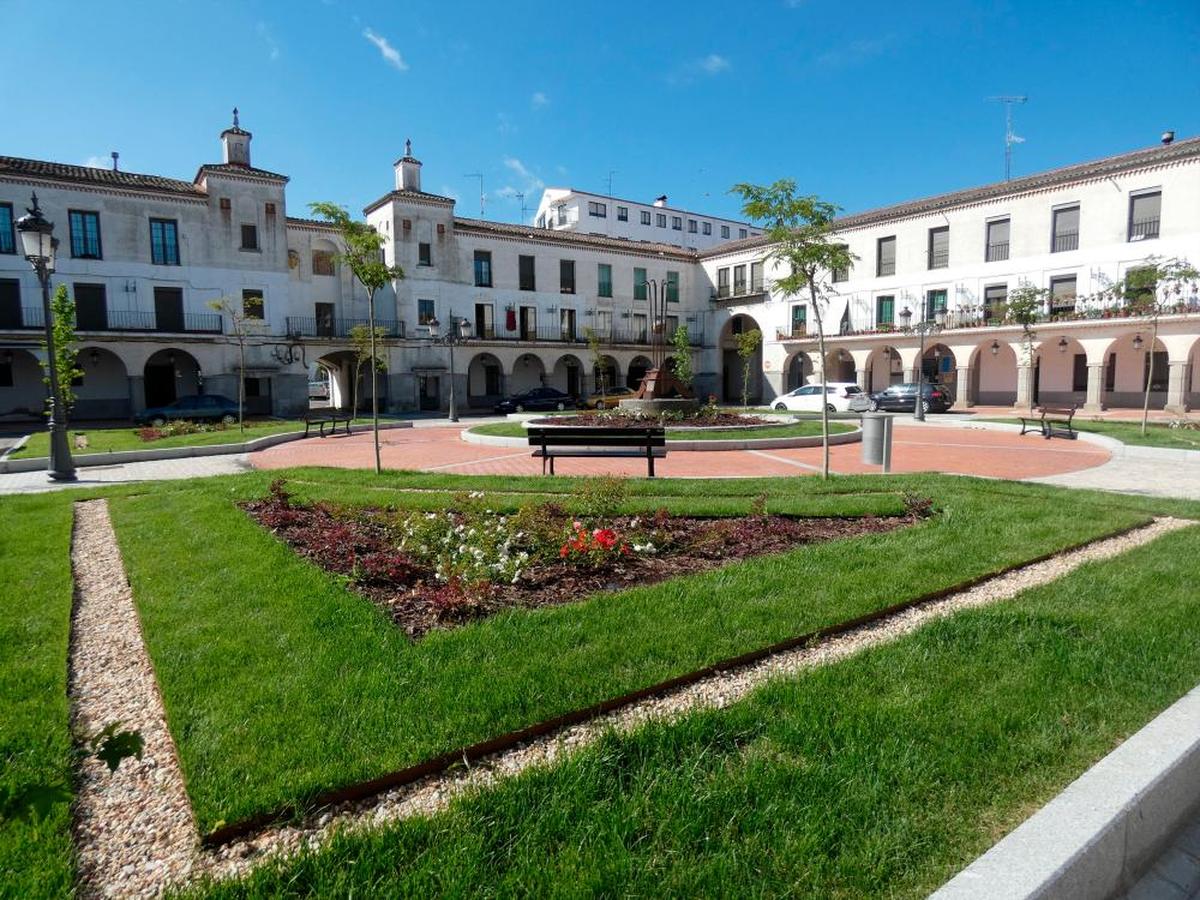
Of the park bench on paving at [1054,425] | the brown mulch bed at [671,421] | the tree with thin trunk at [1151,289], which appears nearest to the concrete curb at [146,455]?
the brown mulch bed at [671,421]

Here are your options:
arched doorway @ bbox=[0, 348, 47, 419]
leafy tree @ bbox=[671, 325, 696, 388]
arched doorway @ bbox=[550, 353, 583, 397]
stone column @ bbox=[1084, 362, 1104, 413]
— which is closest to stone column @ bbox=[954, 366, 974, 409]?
stone column @ bbox=[1084, 362, 1104, 413]

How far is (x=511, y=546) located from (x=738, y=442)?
10.1 metres

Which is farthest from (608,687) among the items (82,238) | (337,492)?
(82,238)

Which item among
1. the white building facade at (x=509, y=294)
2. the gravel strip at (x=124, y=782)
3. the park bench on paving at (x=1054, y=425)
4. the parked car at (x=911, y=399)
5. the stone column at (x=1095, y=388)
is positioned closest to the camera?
the gravel strip at (x=124, y=782)

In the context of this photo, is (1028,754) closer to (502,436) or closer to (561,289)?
(502,436)

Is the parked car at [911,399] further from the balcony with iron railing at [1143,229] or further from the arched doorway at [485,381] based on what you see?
the arched doorway at [485,381]

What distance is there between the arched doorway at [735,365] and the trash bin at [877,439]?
33780 millimetres

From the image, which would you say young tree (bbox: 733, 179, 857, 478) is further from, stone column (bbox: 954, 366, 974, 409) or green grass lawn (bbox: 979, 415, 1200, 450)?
stone column (bbox: 954, 366, 974, 409)

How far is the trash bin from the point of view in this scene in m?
10.9

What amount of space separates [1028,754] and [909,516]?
188 inches

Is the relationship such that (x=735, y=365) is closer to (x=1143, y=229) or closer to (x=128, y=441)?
(x=1143, y=229)

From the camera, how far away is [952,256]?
3384 cm

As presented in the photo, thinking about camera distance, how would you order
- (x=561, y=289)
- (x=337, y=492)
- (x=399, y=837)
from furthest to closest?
1. (x=561, y=289)
2. (x=337, y=492)
3. (x=399, y=837)

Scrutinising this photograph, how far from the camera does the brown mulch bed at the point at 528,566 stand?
15.1 feet
